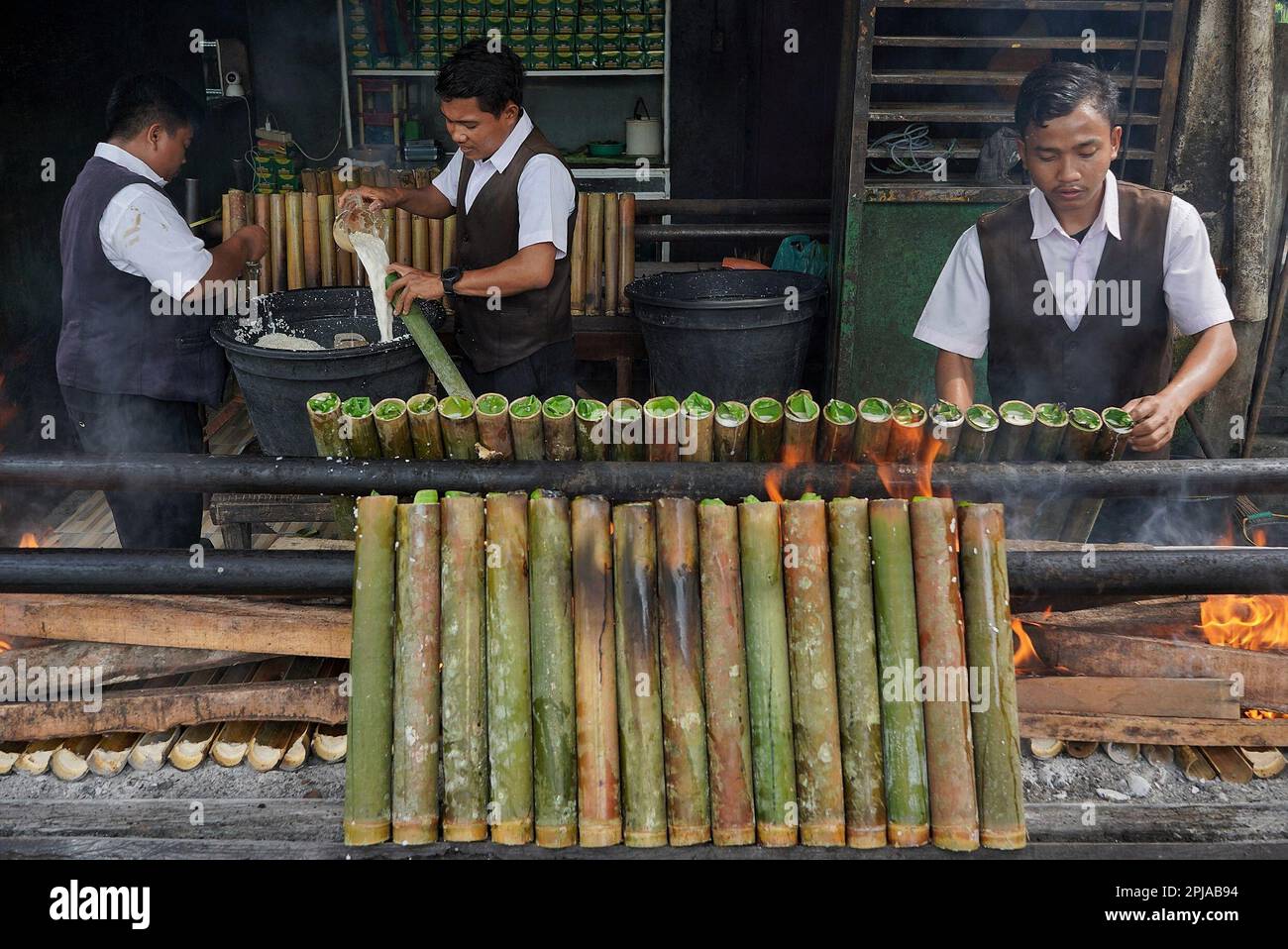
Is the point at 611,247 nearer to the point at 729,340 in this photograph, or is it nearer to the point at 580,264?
the point at 580,264

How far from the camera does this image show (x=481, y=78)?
3645mm

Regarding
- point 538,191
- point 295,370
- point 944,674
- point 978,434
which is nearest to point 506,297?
point 538,191

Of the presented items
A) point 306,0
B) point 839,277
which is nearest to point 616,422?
point 839,277

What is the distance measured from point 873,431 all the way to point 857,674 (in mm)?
553

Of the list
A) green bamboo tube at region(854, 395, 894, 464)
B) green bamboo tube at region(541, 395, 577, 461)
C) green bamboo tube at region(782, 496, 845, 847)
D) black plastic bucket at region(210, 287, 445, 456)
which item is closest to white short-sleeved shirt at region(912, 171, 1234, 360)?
green bamboo tube at region(854, 395, 894, 464)

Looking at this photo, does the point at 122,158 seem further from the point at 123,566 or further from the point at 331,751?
the point at 331,751

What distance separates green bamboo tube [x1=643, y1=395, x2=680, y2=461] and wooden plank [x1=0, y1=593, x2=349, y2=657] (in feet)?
3.17

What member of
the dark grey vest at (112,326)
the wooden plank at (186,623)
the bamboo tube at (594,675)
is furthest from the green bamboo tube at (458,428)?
the dark grey vest at (112,326)

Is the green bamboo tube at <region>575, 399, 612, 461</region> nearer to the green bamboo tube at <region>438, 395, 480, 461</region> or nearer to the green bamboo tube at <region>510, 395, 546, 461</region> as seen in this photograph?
the green bamboo tube at <region>510, 395, 546, 461</region>

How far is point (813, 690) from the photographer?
2213mm

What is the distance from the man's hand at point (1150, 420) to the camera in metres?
2.56

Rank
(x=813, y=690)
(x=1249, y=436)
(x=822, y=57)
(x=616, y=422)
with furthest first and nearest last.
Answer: (x=822, y=57) → (x=1249, y=436) → (x=616, y=422) → (x=813, y=690)
